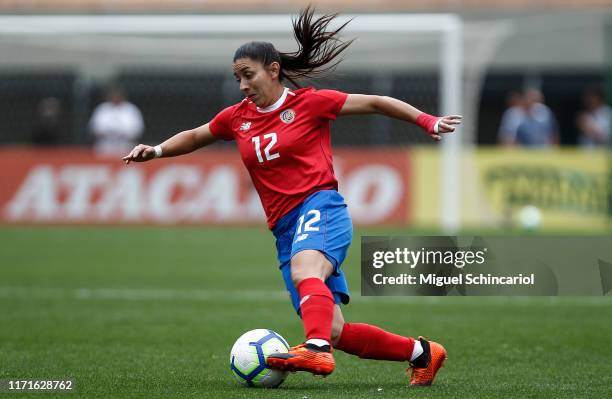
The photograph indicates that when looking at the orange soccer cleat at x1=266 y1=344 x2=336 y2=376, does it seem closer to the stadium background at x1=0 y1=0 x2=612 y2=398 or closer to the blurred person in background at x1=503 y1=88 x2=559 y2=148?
the stadium background at x1=0 y1=0 x2=612 y2=398

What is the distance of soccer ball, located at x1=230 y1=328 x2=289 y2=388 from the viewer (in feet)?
20.0

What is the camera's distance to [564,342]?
328 inches

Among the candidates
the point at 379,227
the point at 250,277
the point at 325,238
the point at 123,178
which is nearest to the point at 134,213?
the point at 123,178

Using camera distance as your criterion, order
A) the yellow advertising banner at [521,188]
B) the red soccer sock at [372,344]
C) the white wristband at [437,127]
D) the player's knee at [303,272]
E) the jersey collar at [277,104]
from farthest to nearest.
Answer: the yellow advertising banner at [521,188] → the jersey collar at [277,104] → the red soccer sock at [372,344] → the white wristband at [437,127] → the player's knee at [303,272]

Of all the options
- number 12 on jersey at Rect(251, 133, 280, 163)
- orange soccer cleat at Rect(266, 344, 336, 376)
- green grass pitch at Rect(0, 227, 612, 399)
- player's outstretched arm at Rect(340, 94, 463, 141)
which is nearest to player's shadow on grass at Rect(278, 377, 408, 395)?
green grass pitch at Rect(0, 227, 612, 399)

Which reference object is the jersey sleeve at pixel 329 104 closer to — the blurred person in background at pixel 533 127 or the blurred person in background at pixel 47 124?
the blurred person in background at pixel 533 127

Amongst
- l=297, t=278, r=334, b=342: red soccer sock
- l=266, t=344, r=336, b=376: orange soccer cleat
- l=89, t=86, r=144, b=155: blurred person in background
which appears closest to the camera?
l=266, t=344, r=336, b=376: orange soccer cleat

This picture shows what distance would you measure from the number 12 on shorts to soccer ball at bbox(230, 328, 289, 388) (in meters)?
0.58

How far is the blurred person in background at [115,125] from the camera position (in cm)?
2206

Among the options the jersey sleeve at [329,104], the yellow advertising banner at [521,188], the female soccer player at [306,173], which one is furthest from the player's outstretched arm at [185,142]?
the yellow advertising banner at [521,188]

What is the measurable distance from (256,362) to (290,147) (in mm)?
1175

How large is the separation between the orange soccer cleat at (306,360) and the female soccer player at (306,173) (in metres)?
0.33

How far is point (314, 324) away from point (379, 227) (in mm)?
14465

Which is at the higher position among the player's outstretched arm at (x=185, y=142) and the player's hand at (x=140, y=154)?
the player's outstretched arm at (x=185, y=142)
